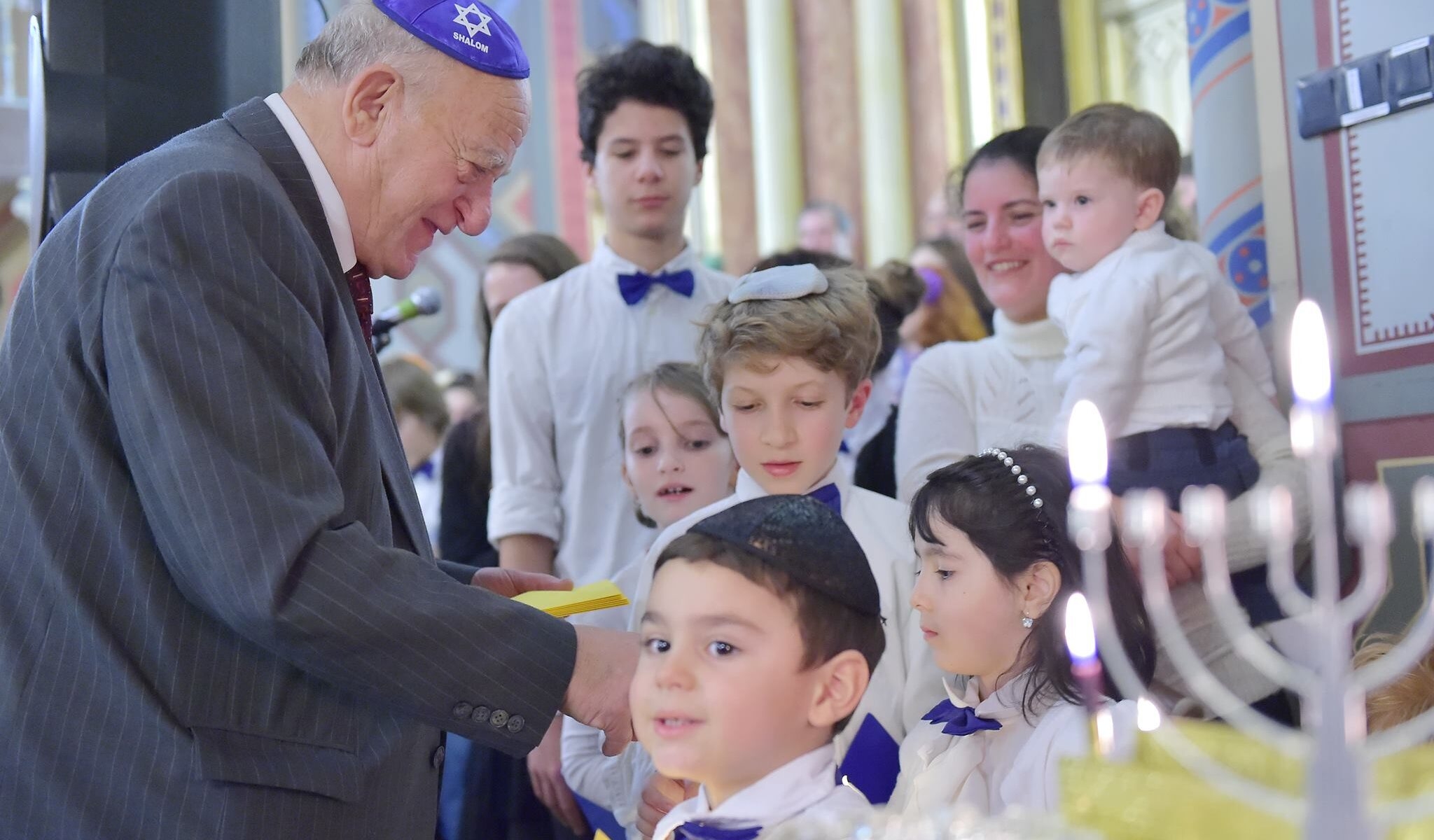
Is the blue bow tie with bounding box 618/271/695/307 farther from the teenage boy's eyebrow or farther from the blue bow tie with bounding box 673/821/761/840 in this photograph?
the blue bow tie with bounding box 673/821/761/840

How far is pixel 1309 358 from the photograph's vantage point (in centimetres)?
94

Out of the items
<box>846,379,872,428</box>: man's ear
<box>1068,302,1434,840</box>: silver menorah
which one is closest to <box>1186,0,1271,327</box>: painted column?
<box>846,379,872,428</box>: man's ear

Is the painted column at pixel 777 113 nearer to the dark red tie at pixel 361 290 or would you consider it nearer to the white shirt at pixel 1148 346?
the white shirt at pixel 1148 346

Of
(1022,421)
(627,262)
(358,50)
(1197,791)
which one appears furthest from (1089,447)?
(627,262)

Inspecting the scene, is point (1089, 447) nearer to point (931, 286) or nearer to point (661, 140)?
point (661, 140)

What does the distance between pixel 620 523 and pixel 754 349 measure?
913 mm

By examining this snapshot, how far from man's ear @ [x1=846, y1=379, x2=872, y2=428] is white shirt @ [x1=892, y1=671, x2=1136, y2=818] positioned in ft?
2.44

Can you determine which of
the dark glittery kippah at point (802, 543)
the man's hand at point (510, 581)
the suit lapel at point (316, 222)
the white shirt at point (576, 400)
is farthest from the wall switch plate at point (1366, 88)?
the suit lapel at point (316, 222)

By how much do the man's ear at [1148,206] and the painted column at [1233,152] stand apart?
0.56 meters

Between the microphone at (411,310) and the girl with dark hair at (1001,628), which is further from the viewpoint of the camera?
the microphone at (411,310)

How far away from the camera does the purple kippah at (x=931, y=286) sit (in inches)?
185

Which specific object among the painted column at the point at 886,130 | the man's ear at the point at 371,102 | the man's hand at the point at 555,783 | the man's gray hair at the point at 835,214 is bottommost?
the man's hand at the point at 555,783

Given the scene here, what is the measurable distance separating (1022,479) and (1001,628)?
265mm

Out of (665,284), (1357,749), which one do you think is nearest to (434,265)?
(665,284)
